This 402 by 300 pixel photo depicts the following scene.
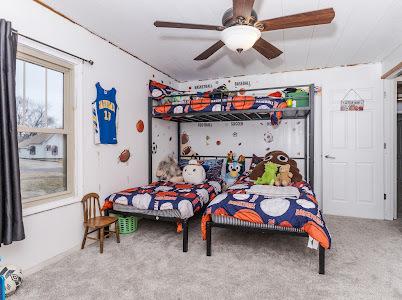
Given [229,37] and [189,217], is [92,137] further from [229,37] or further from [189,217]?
[229,37]

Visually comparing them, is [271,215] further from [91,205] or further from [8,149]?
[8,149]

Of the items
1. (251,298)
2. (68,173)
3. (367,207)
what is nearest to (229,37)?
(251,298)

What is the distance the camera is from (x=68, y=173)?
2.83m

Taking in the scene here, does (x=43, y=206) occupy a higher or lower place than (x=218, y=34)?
lower

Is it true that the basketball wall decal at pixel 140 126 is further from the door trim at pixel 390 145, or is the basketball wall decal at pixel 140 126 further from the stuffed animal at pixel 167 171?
the door trim at pixel 390 145

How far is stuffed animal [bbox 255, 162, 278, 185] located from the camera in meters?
3.60

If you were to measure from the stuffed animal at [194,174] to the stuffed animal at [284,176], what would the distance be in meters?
1.10

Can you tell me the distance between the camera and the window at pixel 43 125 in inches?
94.1

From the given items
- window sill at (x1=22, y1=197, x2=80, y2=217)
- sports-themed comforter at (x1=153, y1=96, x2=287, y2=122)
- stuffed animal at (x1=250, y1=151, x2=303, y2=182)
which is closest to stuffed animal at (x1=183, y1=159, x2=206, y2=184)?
stuffed animal at (x1=250, y1=151, x2=303, y2=182)

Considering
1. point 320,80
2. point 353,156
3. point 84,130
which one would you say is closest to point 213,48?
point 84,130

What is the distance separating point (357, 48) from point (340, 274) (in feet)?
9.43

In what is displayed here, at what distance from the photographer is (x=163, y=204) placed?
9.47 ft

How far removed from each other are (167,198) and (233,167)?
1.85 metres

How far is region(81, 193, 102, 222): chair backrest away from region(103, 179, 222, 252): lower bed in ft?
0.31
